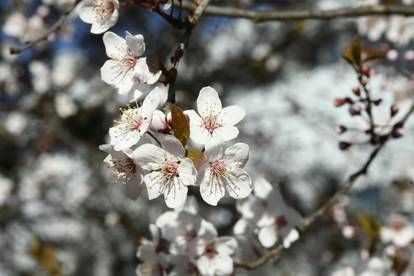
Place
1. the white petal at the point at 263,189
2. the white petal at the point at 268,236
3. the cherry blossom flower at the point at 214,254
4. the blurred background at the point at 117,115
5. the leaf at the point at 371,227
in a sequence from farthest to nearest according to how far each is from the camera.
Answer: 1. the blurred background at the point at 117,115
2. the leaf at the point at 371,227
3. the white petal at the point at 263,189
4. the white petal at the point at 268,236
5. the cherry blossom flower at the point at 214,254

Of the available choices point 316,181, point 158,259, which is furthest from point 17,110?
point 158,259

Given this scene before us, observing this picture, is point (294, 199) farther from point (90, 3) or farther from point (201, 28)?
point (90, 3)

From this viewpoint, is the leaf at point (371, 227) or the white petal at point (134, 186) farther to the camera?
the leaf at point (371, 227)

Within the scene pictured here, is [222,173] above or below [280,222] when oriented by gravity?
above

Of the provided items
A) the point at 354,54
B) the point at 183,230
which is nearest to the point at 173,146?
the point at 183,230

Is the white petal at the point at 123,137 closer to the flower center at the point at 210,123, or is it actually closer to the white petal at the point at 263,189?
the flower center at the point at 210,123

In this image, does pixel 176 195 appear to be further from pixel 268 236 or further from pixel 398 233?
pixel 398 233

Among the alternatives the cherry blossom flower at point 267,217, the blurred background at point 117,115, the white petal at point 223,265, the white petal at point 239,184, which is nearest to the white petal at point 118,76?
the white petal at point 239,184
